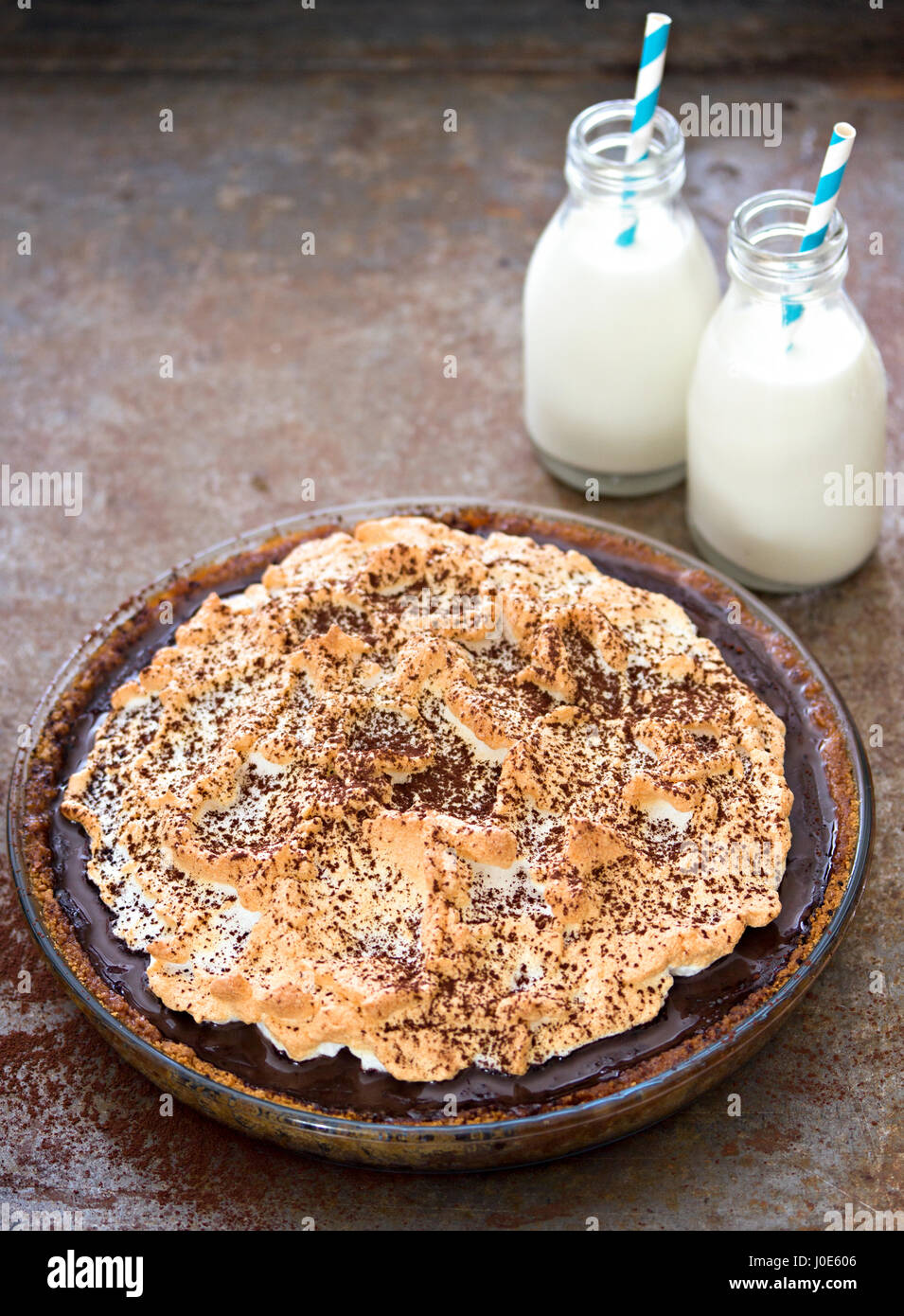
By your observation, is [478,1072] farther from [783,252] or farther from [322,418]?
[322,418]

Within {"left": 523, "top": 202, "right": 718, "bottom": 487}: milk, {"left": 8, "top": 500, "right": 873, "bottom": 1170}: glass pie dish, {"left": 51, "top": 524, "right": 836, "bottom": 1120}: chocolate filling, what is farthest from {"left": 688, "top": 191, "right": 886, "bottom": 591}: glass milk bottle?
{"left": 51, "top": 524, "right": 836, "bottom": 1120}: chocolate filling

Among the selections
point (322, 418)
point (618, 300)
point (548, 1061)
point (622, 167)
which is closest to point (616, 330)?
point (618, 300)

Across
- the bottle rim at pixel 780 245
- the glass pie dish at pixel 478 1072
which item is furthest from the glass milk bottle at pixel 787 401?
the glass pie dish at pixel 478 1072

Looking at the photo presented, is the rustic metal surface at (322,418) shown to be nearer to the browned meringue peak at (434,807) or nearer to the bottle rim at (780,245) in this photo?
the browned meringue peak at (434,807)

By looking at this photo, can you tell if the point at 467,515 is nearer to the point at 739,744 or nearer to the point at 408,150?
the point at 739,744

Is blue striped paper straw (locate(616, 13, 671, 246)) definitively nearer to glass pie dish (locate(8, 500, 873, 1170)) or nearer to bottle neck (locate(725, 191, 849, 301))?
bottle neck (locate(725, 191, 849, 301))

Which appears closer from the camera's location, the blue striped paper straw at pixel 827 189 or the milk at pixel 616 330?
the blue striped paper straw at pixel 827 189
